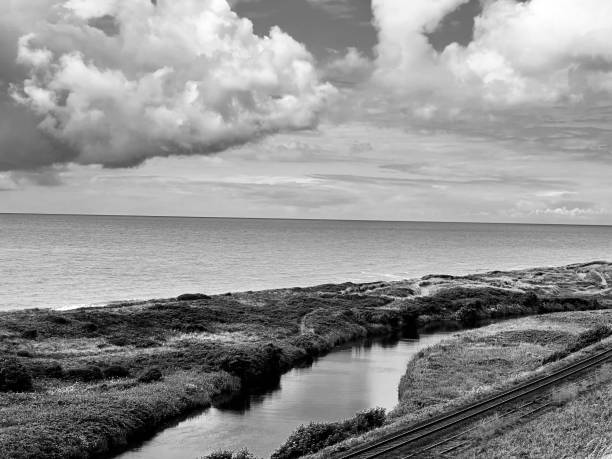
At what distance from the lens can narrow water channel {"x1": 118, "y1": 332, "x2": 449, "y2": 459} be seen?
3391 cm

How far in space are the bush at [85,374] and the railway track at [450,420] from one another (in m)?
23.1

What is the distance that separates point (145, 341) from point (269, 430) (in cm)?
2328

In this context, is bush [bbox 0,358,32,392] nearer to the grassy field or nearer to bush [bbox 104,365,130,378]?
bush [bbox 104,365,130,378]

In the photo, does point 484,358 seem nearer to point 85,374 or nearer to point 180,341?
point 180,341

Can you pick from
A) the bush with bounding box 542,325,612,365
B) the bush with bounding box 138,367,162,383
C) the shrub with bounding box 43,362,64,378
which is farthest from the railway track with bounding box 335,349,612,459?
the shrub with bounding box 43,362,64,378

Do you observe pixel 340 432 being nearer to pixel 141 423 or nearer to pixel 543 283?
pixel 141 423

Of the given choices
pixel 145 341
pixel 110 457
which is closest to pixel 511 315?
pixel 145 341

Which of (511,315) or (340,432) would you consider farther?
(511,315)

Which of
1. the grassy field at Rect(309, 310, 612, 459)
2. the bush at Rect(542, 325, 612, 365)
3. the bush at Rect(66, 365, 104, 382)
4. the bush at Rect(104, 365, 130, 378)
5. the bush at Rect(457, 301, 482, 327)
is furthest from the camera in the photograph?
the bush at Rect(457, 301, 482, 327)

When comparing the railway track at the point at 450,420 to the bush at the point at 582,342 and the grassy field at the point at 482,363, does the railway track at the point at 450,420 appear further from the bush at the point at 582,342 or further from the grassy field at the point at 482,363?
the bush at the point at 582,342

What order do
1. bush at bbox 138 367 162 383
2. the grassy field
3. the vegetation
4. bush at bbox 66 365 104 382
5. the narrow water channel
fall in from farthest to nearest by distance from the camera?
bush at bbox 138 367 162 383 < bush at bbox 66 365 104 382 < the vegetation < the grassy field < the narrow water channel

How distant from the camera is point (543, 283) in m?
116

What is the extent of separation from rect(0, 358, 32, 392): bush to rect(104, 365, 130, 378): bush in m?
5.55

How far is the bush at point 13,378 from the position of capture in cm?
3888
